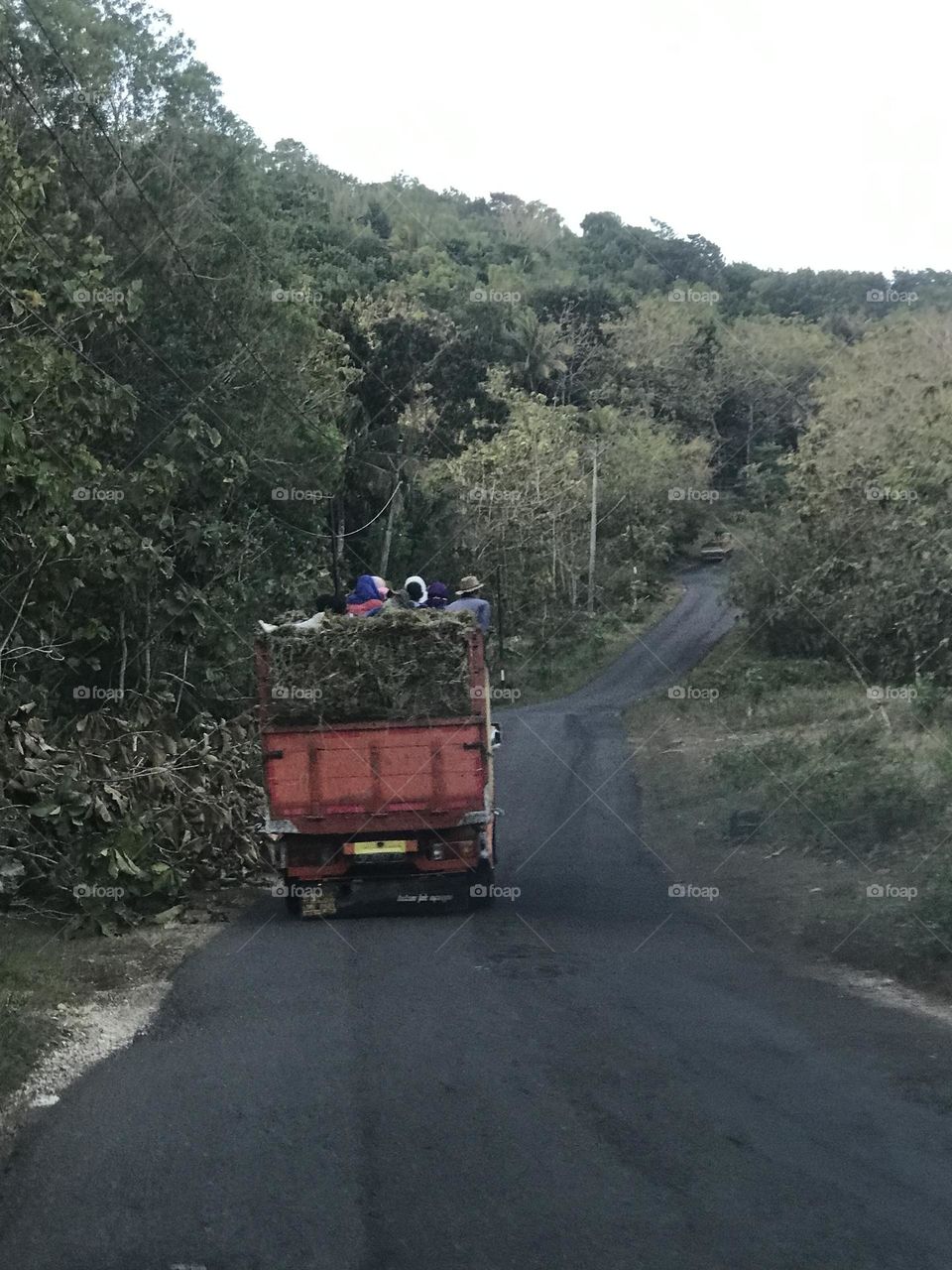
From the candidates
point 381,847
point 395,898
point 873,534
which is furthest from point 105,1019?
point 873,534

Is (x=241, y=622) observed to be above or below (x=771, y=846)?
above

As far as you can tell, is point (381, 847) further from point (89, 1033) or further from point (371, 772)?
point (89, 1033)

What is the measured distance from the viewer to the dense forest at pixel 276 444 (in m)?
14.3

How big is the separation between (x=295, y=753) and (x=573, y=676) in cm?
3855

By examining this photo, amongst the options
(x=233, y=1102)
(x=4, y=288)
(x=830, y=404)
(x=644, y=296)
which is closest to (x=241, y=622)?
(x=4, y=288)

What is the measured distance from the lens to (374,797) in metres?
12.8

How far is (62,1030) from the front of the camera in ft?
29.5

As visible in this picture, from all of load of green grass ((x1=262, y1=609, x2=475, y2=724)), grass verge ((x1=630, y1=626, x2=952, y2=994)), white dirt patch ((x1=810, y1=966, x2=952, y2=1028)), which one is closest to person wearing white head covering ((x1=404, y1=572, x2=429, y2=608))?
load of green grass ((x1=262, y1=609, x2=475, y2=724))

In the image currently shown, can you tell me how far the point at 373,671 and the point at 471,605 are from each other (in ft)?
6.78

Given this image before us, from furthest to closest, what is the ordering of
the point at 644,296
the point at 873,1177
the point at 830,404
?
1. the point at 644,296
2. the point at 830,404
3. the point at 873,1177

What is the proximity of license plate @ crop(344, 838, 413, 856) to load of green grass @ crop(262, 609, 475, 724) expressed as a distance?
1107 mm

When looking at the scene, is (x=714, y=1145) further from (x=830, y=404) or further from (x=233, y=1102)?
(x=830, y=404)

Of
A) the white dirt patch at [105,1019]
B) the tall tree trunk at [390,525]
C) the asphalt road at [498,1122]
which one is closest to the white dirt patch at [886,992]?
the asphalt road at [498,1122]

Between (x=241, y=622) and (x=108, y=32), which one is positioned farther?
(x=108, y=32)
